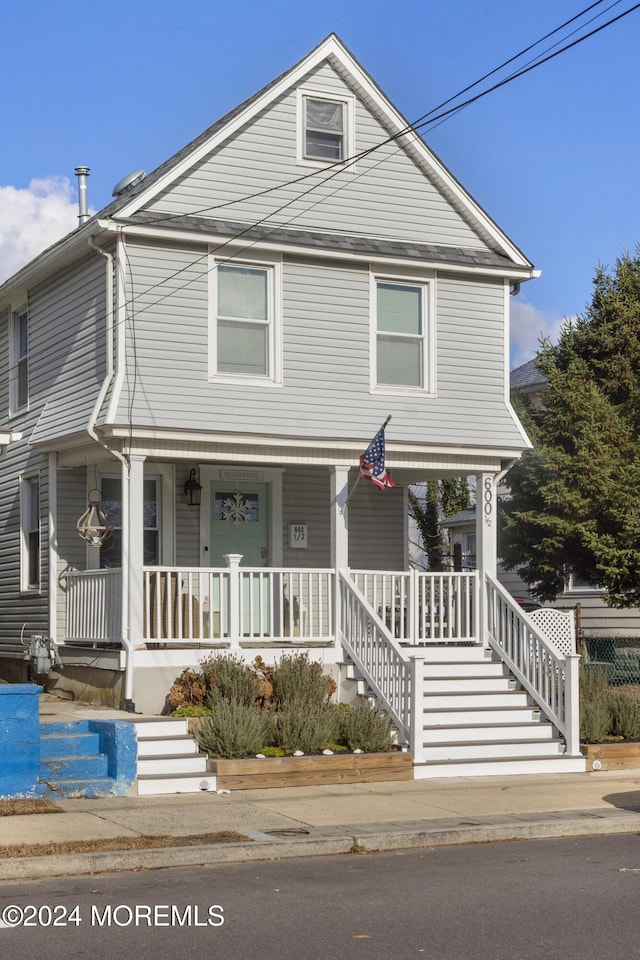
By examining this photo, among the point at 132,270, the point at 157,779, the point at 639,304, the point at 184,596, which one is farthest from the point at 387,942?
the point at 639,304

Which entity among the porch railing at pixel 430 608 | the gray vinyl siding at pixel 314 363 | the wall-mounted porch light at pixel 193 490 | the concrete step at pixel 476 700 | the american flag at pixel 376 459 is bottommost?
the concrete step at pixel 476 700

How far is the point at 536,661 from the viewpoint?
16.0m

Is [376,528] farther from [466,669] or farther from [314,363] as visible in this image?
[466,669]

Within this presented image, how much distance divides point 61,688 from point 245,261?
6.37 meters

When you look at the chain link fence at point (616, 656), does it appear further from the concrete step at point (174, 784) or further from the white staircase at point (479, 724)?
the concrete step at point (174, 784)

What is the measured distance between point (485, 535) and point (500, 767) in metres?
4.15

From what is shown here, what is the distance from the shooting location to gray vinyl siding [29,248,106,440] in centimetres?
1672

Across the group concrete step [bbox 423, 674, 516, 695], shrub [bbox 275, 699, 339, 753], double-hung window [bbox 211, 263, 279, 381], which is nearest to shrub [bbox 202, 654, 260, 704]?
shrub [bbox 275, 699, 339, 753]

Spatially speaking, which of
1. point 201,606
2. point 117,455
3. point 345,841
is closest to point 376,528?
point 201,606

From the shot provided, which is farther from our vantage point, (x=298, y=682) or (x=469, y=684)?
(x=469, y=684)

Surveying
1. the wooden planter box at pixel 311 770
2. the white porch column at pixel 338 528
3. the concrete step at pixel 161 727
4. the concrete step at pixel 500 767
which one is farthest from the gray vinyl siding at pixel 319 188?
the concrete step at pixel 500 767

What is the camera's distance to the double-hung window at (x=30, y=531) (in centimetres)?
1884

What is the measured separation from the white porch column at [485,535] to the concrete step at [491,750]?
227cm

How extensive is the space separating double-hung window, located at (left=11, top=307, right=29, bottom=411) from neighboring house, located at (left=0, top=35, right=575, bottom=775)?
0.25 m
